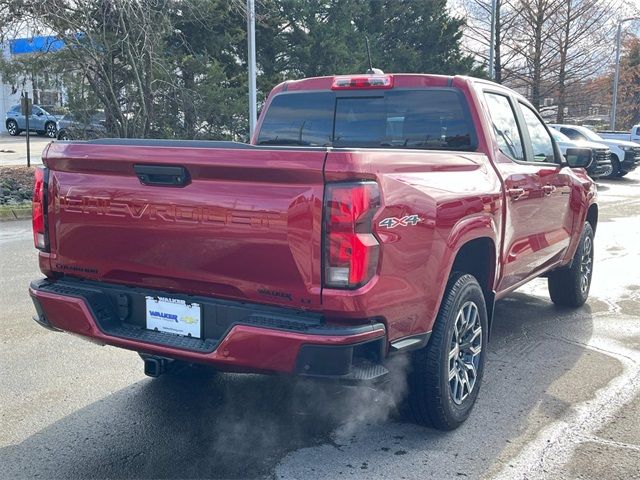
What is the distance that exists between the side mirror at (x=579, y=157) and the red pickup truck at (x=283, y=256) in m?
1.46

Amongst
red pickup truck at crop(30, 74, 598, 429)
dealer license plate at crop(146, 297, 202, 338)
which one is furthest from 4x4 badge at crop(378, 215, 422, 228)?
dealer license plate at crop(146, 297, 202, 338)

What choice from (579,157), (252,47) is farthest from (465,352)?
(252,47)

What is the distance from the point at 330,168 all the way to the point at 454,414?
1.61 meters

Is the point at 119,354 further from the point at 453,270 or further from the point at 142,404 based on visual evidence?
the point at 453,270

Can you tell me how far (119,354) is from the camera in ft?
16.2

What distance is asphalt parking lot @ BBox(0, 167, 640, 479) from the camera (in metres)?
3.34

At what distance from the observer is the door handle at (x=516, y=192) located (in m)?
4.34

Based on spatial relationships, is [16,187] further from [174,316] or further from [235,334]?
[235,334]

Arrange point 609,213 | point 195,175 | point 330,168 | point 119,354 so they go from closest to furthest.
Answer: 1. point 330,168
2. point 195,175
3. point 119,354
4. point 609,213

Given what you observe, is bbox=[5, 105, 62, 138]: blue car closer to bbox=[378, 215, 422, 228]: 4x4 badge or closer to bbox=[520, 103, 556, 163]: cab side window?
bbox=[520, 103, 556, 163]: cab side window

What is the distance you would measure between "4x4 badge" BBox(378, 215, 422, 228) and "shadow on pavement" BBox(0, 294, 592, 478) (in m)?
1.19

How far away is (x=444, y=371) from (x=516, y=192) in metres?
1.44

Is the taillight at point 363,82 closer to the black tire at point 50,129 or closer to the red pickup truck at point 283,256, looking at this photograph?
the red pickup truck at point 283,256

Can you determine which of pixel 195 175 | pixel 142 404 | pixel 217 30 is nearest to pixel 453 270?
pixel 195 175
